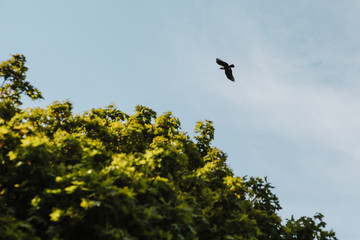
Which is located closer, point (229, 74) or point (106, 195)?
point (106, 195)

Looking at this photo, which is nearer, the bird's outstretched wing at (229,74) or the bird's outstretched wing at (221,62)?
the bird's outstretched wing at (221,62)

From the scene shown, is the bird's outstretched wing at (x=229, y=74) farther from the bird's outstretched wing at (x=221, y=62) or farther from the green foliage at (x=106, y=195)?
the green foliage at (x=106, y=195)

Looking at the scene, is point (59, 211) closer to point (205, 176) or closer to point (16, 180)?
point (16, 180)

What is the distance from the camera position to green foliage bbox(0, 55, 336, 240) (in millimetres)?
8008

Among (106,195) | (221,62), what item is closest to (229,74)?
(221,62)

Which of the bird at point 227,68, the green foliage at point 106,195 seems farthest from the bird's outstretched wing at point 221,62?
the green foliage at point 106,195

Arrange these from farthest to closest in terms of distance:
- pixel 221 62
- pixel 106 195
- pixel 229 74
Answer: pixel 229 74 → pixel 221 62 → pixel 106 195

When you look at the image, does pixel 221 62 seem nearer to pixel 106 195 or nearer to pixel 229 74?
pixel 229 74

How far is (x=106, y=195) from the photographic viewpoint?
25.7 ft

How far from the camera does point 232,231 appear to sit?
10.5m

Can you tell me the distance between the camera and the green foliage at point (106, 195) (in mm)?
8008

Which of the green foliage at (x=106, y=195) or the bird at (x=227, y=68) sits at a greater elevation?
the bird at (x=227, y=68)

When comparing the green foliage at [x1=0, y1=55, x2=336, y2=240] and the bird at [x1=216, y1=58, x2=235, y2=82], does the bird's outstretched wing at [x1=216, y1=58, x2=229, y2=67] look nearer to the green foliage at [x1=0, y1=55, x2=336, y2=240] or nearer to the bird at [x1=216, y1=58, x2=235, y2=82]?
the bird at [x1=216, y1=58, x2=235, y2=82]

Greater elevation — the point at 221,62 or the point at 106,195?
the point at 221,62
